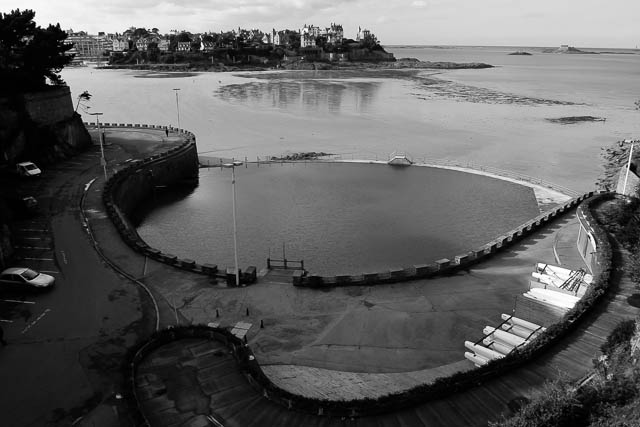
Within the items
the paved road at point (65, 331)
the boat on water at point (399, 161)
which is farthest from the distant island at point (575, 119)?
the paved road at point (65, 331)

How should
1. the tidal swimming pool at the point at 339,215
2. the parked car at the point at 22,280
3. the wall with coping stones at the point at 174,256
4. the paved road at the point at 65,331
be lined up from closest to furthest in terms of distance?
1. the paved road at the point at 65,331
2. the parked car at the point at 22,280
3. the wall with coping stones at the point at 174,256
4. the tidal swimming pool at the point at 339,215

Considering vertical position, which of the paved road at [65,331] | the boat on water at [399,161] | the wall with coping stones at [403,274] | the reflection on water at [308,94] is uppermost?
the reflection on water at [308,94]

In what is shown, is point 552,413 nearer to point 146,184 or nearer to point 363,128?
point 146,184

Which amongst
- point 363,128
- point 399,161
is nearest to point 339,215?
point 399,161

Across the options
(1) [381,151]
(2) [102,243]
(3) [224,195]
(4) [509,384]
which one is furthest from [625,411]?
(1) [381,151]

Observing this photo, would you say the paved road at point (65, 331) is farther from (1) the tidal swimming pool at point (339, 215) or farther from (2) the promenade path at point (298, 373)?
(1) the tidal swimming pool at point (339, 215)

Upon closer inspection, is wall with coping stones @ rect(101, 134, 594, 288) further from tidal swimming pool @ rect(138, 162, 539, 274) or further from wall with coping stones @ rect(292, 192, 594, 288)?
tidal swimming pool @ rect(138, 162, 539, 274)

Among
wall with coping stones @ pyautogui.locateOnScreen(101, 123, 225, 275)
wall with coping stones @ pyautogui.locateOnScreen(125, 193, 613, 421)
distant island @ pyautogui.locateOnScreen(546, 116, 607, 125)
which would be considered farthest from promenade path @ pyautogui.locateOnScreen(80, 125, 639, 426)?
distant island @ pyautogui.locateOnScreen(546, 116, 607, 125)
